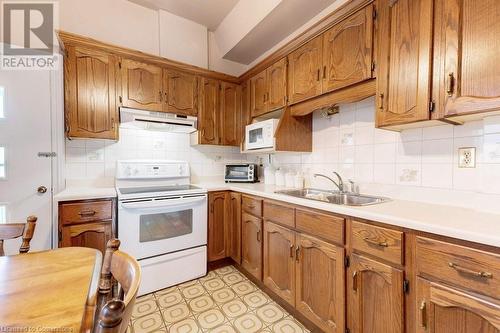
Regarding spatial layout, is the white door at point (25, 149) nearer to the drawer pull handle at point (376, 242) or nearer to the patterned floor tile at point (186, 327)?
the patterned floor tile at point (186, 327)

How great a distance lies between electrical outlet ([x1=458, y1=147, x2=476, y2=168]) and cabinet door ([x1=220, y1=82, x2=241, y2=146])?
6.67 ft

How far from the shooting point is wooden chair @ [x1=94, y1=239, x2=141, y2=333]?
406 millimetres

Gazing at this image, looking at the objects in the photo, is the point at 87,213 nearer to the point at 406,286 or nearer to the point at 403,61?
the point at 406,286

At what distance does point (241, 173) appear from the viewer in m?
2.78

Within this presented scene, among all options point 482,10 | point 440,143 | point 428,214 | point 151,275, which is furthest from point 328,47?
Answer: point 151,275

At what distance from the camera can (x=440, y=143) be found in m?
1.39

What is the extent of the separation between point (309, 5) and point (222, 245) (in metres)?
2.43

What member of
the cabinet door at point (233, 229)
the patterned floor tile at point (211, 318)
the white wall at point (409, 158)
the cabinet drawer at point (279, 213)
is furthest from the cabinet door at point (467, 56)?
the patterned floor tile at point (211, 318)

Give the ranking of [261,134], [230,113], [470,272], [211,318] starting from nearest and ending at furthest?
[470,272]
[211,318]
[261,134]
[230,113]

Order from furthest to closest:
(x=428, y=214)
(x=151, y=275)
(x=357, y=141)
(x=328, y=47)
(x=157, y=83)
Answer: (x=157, y=83)
(x=151, y=275)
(x=357, y=141)
(x=328, y=47)
(x=428, y=214)

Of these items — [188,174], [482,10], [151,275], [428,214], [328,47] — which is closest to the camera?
[482,10]

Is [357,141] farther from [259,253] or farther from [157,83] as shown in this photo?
[157,83]

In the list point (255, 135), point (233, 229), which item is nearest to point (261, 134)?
point (255, 135)

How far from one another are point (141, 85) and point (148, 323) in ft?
6.69
